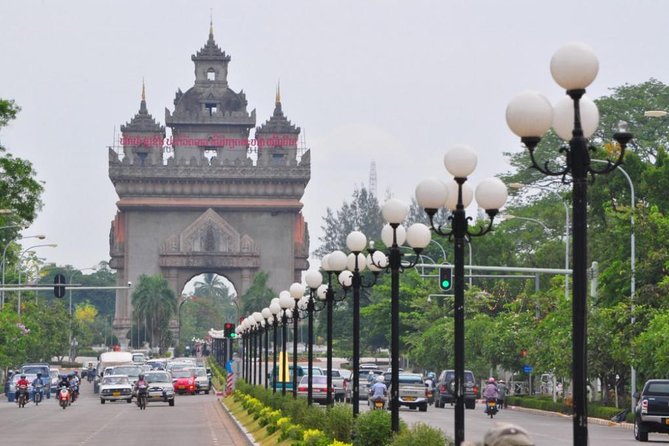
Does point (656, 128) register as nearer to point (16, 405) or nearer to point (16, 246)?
point (16, 246)

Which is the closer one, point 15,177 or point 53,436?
point 53,436

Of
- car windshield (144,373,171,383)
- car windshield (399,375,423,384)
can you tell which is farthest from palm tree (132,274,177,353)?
car windshield (399,375,423,384)

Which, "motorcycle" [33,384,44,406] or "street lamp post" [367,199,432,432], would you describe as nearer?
"street lamp post" [367,199,432,432]

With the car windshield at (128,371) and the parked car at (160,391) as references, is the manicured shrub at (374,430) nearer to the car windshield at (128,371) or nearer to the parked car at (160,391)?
the parked car at (160,391)

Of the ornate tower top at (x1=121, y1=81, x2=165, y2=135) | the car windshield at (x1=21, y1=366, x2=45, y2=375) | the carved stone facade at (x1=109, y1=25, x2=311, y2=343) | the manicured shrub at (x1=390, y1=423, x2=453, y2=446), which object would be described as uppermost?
the ornate tower top at (x1=121, y1=81, x2=165, y2=135)

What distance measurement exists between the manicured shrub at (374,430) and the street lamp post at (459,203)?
4.40 metres

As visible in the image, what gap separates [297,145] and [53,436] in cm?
11096

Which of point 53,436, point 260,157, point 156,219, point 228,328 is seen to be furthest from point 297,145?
point 53,436

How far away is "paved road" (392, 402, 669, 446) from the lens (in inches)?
1457

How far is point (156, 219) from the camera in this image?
473ft

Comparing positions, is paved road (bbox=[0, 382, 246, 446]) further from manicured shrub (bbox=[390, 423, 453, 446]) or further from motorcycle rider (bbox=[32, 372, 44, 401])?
manicured shrub (bbox=[390, 423, 453, 446])

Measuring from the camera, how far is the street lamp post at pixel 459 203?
60.1 ft

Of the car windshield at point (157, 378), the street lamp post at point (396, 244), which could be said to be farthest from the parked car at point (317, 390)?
the street lamp post at point (396, 244)

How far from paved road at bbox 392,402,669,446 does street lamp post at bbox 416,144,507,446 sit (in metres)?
15.7
